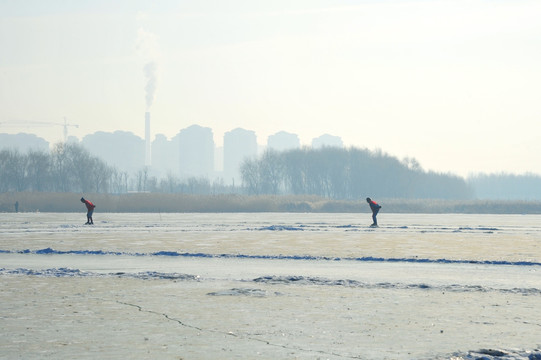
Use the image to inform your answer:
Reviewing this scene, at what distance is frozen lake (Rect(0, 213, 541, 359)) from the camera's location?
8.83 m

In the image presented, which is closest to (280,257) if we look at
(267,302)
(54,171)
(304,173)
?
(267,302)

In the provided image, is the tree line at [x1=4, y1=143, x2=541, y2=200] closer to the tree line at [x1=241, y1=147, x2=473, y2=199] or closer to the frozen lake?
the tree line at [x1=241, y1=147, x2=473, y2=199]

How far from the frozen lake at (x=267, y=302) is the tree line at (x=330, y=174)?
4496 inches

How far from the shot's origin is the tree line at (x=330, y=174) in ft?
453

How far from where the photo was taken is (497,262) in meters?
19.8

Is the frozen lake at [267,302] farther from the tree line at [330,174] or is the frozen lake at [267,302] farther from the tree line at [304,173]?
the tree line at [330,174]

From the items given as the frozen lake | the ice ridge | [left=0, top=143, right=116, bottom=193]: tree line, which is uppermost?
[left=0, top=143, right=116, bottom=193]: tree line

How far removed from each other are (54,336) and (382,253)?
14738mm

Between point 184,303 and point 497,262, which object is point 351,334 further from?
point 497,262

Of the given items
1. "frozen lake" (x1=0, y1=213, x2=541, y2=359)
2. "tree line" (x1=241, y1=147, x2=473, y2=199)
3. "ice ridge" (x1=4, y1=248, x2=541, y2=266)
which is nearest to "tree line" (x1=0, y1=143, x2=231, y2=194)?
"tree line" (x1=241, y1=147, x2=473, y2=199)

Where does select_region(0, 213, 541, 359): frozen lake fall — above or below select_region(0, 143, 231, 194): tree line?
below

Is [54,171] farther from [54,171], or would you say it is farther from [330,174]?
[330,174]

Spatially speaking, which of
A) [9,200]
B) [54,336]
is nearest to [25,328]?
[54,336]

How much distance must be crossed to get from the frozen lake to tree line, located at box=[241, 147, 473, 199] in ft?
375
